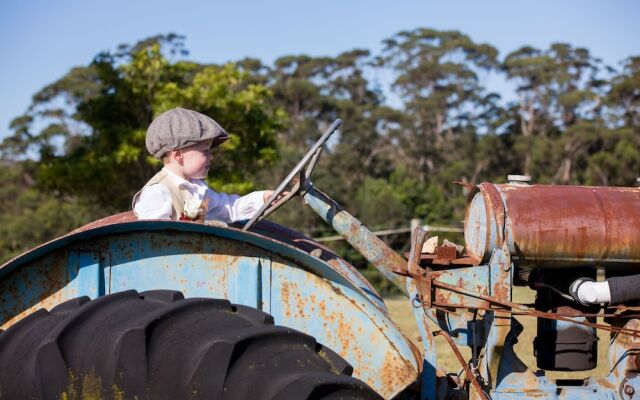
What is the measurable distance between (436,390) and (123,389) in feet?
4.30

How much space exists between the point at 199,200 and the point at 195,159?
0.59 feet

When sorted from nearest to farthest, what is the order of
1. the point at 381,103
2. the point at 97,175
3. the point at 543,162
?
the point at 97,175
the point at 543,162
the point at 381,103

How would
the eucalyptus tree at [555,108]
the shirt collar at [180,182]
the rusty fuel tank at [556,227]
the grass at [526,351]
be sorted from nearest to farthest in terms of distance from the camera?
the shirt collar at [180,182] < the rusty fuel tank at [556,227] < the grass at [526,351] < the eucalyptus tree at [555,108]

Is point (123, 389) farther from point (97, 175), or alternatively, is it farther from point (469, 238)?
point (97, 175)

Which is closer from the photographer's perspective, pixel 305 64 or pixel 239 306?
pixel 239 306

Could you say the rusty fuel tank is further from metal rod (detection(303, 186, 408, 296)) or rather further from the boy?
the boy

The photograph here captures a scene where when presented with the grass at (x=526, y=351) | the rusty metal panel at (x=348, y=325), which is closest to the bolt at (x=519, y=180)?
the grass at (x=526, y=351)

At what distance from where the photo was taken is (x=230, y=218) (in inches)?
142

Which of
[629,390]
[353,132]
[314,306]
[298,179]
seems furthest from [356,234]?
[353,132]

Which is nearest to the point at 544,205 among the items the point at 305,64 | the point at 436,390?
→ the point at 436,390

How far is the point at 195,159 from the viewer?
342 centimetres

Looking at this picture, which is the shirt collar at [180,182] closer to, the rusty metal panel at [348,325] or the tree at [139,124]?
the rusty metal panel at [348,325]

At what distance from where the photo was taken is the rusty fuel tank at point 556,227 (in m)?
3.47

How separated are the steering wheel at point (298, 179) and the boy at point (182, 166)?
0.26 m
